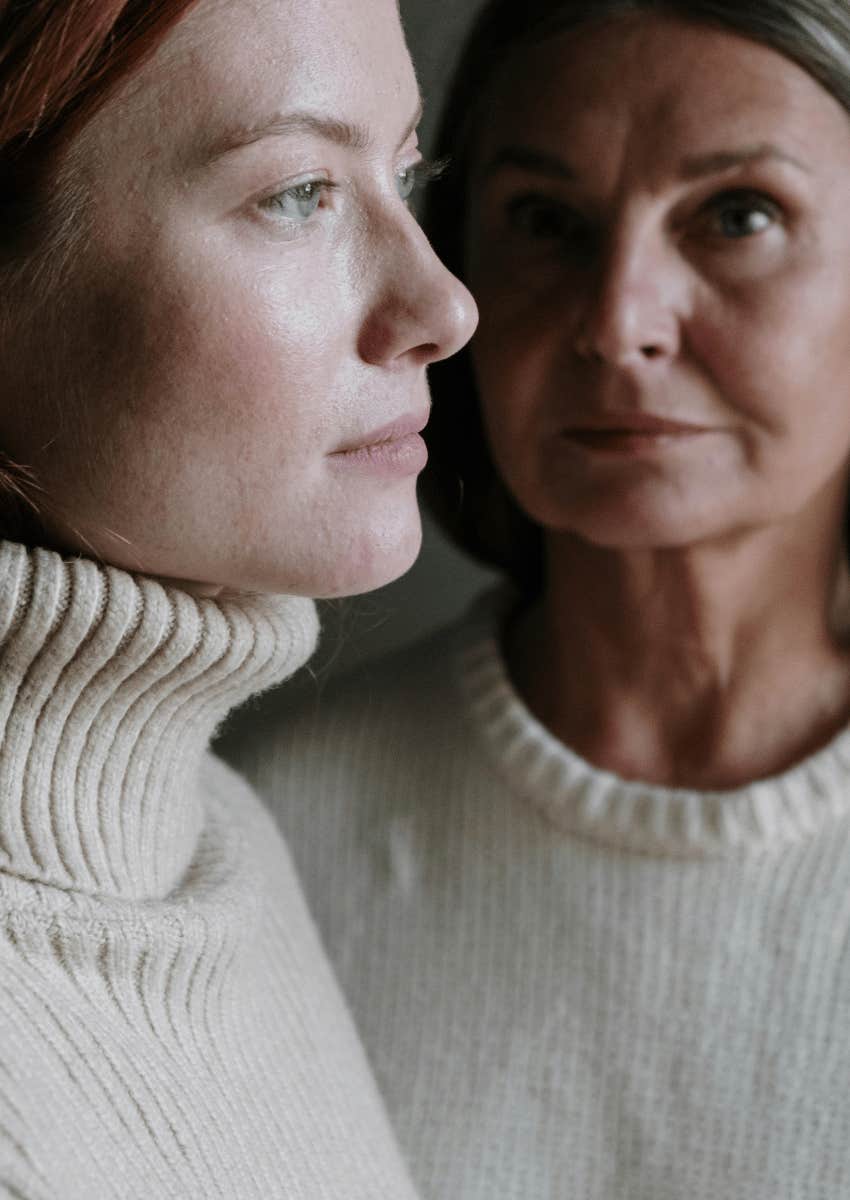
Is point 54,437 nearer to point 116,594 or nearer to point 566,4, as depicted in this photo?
point 116,594

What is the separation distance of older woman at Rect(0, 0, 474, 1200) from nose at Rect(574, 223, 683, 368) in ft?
0.66

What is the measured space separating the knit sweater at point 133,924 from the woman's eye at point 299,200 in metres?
0.18

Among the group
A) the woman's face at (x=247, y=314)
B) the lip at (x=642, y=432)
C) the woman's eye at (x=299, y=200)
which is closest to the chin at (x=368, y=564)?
the woman's face at (x=247, y=314)

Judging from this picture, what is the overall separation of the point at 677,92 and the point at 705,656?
0.38 metres

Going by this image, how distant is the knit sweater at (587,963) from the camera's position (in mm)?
1033

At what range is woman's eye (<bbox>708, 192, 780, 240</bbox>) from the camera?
3.28ft

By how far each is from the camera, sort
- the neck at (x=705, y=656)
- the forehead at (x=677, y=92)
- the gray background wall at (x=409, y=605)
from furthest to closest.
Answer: the gray background wall at (x=409, y=605) < the neck at (x=705, y=656) < the forehead at (x=677, y=92)

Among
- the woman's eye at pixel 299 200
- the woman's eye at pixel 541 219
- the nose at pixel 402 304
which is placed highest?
the woman's eye at pixel 299 200

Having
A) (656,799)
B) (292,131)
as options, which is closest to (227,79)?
(292,131)

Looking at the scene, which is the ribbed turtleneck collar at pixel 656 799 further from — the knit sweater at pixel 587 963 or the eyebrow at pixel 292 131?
the eyebrow at pixel 292 131

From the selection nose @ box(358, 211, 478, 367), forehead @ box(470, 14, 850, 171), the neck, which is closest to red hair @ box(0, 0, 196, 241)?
nose @ box(358, 211, 478, 367)

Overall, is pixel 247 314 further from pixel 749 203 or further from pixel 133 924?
pixel 749 203

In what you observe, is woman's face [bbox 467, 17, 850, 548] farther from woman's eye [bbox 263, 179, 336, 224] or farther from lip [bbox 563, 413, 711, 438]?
woman's eye [bbox 263, 179, 336, 224]

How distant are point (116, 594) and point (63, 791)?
10cm
